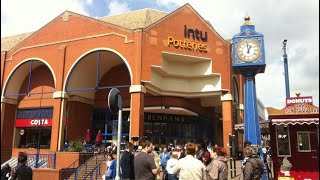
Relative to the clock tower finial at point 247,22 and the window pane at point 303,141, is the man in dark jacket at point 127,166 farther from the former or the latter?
the clock tower finial at point 247,22

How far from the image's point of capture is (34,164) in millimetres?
22547

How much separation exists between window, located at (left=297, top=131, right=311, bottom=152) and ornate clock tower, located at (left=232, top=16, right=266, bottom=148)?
2.82 m

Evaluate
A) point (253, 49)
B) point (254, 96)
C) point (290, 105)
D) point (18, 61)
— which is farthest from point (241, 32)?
point (18, 61)

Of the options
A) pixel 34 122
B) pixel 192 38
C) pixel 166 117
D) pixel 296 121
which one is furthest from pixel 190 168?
pixel 34 122

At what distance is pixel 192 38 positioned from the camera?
25.2m

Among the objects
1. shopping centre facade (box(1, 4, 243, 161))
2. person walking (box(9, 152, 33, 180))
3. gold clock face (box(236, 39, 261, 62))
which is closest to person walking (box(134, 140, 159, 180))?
person walking (box(9, 152, 33, 180))

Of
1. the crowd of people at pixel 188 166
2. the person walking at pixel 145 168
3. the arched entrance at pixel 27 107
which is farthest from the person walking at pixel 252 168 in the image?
the arched entrance at pixel 27 107

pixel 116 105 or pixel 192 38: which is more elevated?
pixel 192 38

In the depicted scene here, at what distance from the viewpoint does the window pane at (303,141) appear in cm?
1272

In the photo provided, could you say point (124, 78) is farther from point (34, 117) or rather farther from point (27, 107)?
point (27, 107)

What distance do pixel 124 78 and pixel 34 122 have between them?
8468mm

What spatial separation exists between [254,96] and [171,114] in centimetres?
→ 1225

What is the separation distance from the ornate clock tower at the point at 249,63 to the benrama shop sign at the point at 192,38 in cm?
708

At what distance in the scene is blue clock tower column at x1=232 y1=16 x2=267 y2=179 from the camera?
16.0m
